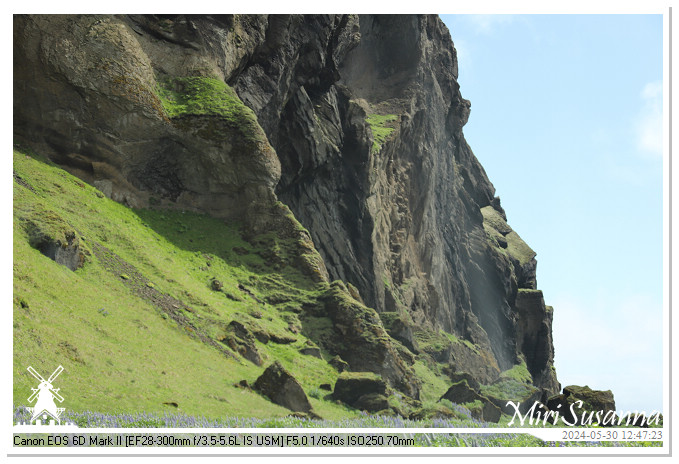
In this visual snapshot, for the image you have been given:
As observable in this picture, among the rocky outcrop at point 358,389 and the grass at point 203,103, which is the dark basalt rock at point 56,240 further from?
the grass at point 203,103

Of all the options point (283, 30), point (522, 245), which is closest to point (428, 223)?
point (283, 30)

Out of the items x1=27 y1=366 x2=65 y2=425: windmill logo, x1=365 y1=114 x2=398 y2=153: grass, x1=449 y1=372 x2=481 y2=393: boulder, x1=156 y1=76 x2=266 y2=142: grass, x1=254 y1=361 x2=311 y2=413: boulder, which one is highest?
x1=365 y1=114 x2=398 y2=153: grass

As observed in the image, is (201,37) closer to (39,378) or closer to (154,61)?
(154,61)

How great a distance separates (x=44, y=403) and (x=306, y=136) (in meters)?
39.2

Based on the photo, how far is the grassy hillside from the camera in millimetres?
16891

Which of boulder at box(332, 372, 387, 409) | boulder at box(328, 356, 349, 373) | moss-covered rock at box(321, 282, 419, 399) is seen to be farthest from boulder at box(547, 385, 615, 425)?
moss-covered rock at box(321, 282, 419, 399)

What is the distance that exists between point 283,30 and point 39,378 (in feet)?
122

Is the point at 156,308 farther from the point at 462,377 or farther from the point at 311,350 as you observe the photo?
the point at 462,377

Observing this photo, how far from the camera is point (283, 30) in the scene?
46.8 metres

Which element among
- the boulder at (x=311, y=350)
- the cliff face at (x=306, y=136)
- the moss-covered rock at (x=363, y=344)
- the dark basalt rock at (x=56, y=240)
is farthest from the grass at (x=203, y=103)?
the dark basalt rock at (x=56, y=240)

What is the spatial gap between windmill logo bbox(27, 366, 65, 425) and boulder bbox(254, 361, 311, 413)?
27.2ft

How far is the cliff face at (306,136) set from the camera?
3177 cm

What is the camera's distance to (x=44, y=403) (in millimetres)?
12523

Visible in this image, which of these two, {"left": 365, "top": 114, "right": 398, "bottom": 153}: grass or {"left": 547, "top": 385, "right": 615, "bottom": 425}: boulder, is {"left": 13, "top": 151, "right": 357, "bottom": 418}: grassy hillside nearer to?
{"left": 547, "top": 385, "right": 615, "bottom": 425}: boulder
